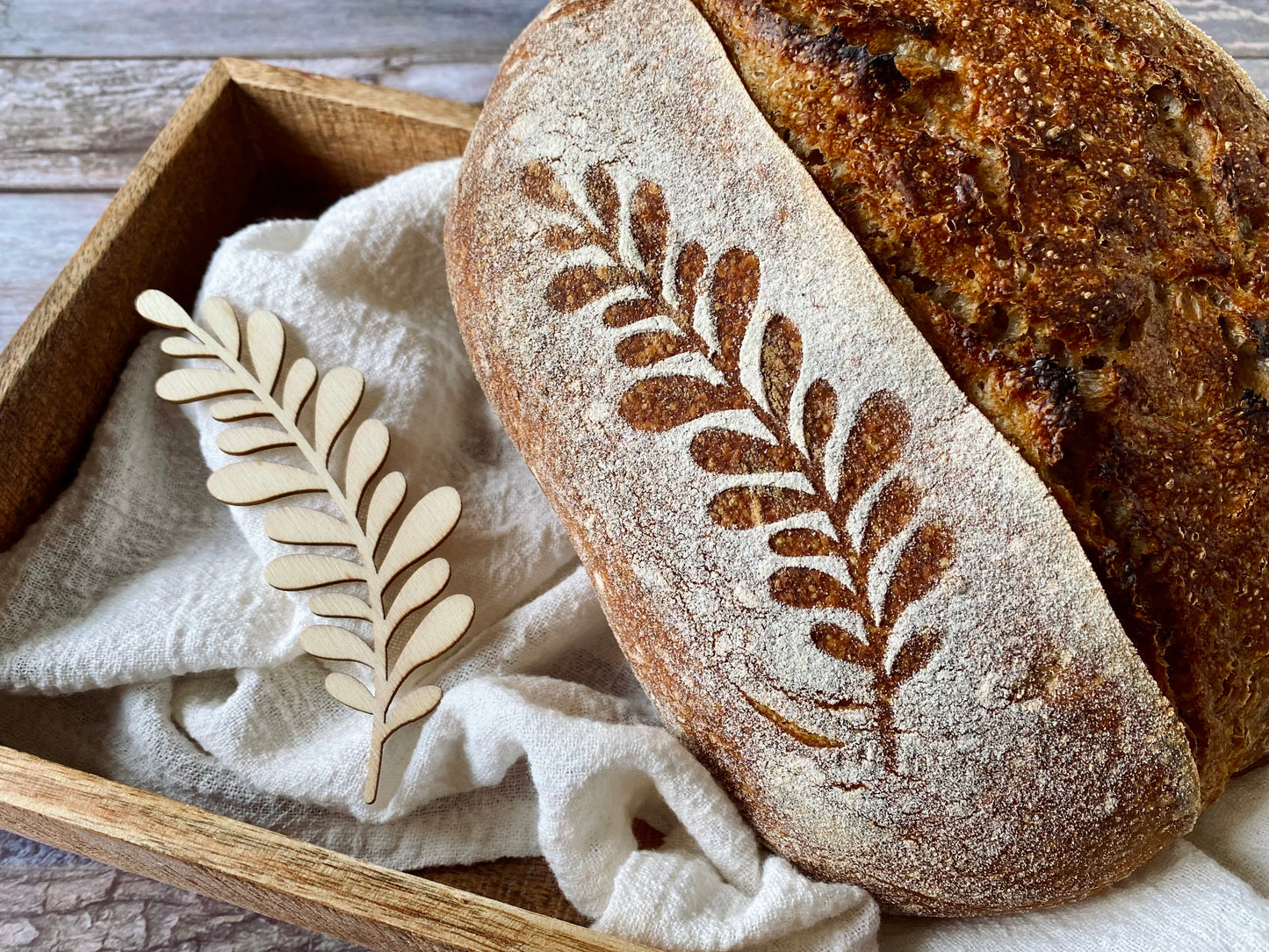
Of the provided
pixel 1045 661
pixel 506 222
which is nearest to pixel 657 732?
pixel 1045 661

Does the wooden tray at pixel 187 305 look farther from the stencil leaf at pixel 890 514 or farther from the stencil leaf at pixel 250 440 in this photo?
the stencil leaf at pixel 890 514

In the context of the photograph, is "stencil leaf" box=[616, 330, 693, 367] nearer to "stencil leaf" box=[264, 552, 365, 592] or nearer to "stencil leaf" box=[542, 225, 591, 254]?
"stencil leaf" box=[542, 225, 591, 254]

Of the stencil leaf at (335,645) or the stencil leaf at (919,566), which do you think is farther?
the stencil leaf at (335,645)

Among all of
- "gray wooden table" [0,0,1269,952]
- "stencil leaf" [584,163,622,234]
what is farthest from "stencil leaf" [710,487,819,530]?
"gray wooden table" [0,0,1269,952]

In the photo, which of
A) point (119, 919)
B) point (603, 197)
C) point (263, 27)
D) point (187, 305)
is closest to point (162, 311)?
point (187, 305)

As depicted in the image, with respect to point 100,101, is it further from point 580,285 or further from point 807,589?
point 807,589

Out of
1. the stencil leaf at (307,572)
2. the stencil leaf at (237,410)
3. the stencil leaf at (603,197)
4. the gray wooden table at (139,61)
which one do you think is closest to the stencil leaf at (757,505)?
the stencil leaf at (603,197)

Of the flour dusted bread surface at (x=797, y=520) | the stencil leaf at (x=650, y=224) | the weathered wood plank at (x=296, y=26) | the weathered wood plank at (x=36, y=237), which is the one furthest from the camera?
the weathered wood plank at (x=296, y=26)
